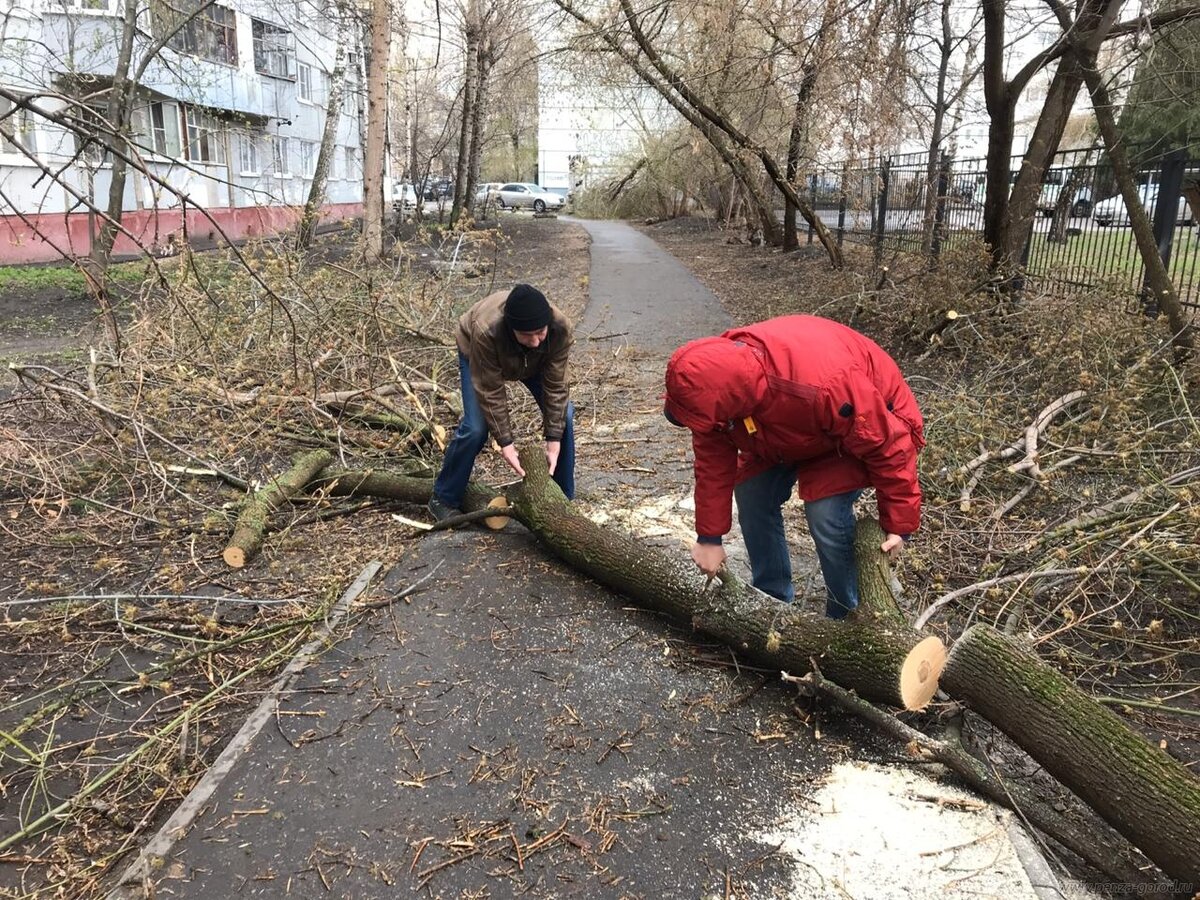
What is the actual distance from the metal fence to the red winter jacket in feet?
16.8

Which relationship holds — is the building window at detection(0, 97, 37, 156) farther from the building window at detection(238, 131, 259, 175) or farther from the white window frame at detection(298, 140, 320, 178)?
the white window frame at detection(298, 140, 320, 178)

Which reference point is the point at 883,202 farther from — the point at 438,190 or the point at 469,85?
the point at 469,85

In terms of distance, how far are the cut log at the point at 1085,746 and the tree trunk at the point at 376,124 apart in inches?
363

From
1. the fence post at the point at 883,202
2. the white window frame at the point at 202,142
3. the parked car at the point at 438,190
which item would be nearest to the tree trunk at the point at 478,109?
the parked car at the point at 438,190

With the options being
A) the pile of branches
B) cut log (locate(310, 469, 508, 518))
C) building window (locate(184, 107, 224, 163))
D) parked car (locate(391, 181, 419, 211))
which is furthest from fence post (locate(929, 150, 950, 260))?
building window (locate(184, 107, 224, 163))

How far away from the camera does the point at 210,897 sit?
218 centimetres

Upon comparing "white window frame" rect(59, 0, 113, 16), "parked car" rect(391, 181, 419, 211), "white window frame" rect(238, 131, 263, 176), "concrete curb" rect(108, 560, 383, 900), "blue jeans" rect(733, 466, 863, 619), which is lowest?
"concrete curb" rect(108, 560, 383, 900)

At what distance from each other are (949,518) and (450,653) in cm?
252

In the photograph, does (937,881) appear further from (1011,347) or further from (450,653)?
(1011,347)

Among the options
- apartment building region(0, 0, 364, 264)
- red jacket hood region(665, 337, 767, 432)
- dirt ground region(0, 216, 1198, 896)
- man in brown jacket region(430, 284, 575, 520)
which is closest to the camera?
dirt ground region(0, 216, 1198, 896)

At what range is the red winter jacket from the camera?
102 inches

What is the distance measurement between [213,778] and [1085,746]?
253cm

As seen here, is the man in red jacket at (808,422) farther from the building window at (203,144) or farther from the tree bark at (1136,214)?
the building window at (203,144)

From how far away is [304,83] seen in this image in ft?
104
